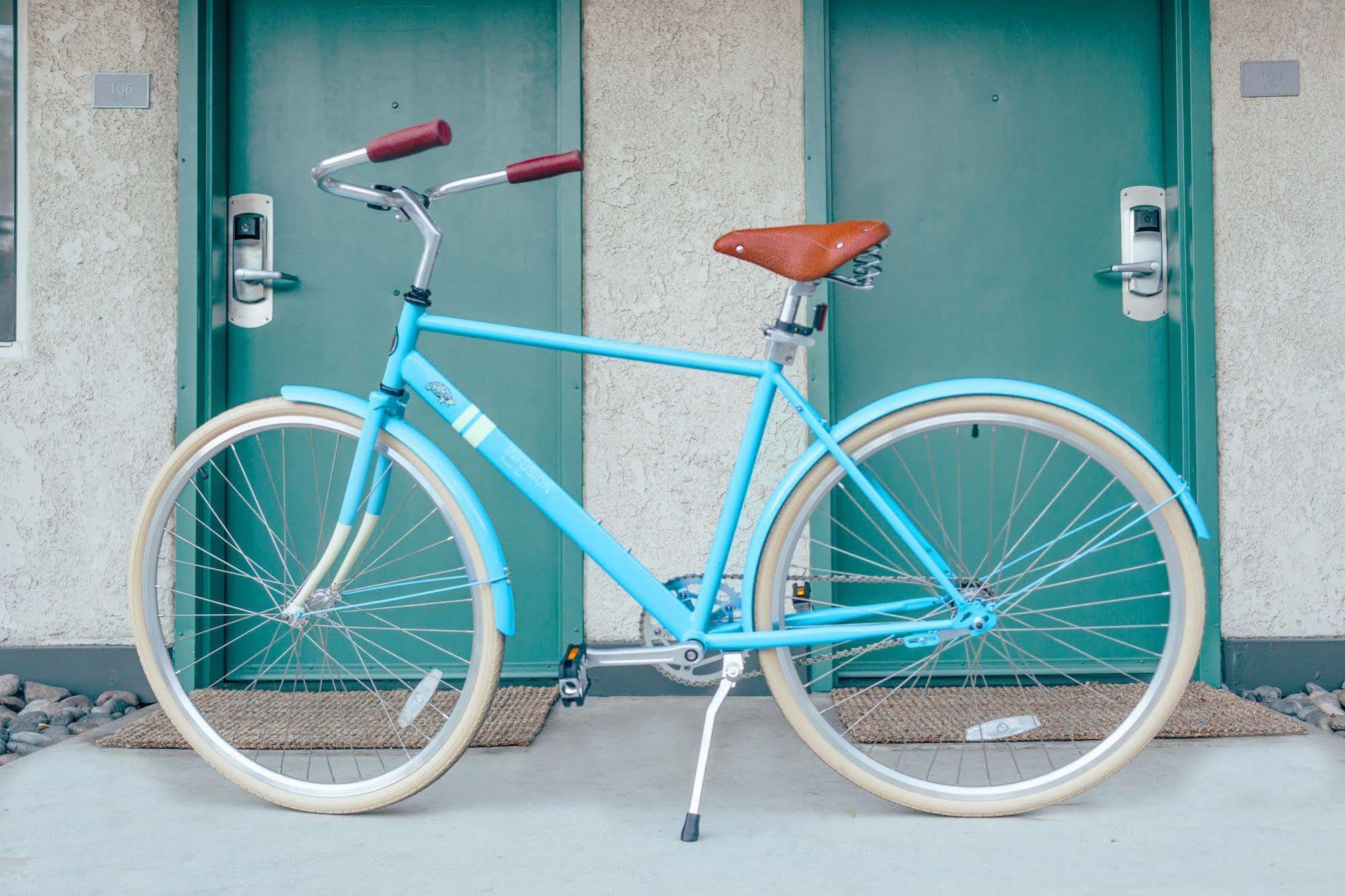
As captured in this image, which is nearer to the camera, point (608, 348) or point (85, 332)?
point (608, 348)

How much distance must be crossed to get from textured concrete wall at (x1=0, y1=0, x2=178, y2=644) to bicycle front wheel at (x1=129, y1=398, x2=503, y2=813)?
0.24 metres

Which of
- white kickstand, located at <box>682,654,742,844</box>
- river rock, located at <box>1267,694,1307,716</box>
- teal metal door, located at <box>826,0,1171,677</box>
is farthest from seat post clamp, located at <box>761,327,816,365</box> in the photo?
river rock, located at <box>1267,694,1307,716</box>

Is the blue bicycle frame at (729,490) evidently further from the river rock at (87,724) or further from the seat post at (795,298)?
the river rock at (87,724)

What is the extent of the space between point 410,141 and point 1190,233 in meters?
2.27

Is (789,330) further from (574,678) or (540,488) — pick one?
(574,678)

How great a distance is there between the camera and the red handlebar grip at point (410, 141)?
173 centimetres

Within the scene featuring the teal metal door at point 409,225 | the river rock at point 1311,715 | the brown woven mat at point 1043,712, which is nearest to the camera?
the brown woven mat at point 1043,712

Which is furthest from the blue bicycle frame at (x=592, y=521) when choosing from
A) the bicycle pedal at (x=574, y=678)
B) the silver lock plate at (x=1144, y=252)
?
the silver lock plate at (x=1144, y=252)

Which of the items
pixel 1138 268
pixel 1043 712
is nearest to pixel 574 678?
pixel 1043 712

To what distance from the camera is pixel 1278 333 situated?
114 inches

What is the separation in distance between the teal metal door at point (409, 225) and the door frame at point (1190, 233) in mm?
764

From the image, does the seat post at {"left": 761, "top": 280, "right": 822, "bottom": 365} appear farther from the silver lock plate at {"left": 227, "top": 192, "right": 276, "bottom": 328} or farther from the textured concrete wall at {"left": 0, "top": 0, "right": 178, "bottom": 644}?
the textured concrete wall at {"left": 0, "top": 0, "right": 178, "bottom": 644}

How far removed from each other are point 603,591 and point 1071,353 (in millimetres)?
1568

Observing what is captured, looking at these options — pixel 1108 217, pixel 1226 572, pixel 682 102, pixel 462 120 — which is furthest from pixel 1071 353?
pixel 462 120
